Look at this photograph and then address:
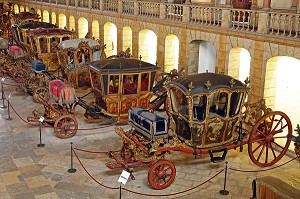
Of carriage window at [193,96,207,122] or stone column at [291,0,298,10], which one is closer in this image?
carriage window at [193,96,207,122]

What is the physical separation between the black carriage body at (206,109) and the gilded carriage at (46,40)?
11.3 meters

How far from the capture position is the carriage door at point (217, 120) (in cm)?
1013

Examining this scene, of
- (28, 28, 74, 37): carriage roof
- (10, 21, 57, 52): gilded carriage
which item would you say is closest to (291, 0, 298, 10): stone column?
(28, 28, 74, 37): carriage roof

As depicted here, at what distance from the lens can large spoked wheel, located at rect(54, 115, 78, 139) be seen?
12602 millimetres

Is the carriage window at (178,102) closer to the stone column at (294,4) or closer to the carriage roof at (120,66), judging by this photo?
the carriage roof at (120,66)

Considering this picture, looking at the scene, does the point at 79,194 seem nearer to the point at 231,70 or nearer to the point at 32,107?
the point at 32,107

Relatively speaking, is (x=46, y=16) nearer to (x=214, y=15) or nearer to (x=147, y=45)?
(x=147, y=45)

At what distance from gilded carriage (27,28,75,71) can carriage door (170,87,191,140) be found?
11208mm

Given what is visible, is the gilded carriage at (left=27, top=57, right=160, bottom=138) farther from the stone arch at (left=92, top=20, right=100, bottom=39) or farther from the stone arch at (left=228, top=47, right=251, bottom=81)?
the stone arch at (left=92, top=20, right=100, bottom=39)

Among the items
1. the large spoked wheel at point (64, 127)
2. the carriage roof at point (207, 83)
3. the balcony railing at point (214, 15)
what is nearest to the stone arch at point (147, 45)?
the balcony railing at point (214, 15)

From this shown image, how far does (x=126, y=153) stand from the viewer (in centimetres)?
1072

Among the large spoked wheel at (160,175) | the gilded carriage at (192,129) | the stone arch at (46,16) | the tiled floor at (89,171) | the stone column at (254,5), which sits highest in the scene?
the stone column at (254,5)

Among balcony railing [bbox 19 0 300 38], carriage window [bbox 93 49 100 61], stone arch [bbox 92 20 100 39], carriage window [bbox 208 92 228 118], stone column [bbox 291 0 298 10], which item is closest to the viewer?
carriage window [bbox 208 92 228 118]

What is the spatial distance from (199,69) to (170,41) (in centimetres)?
196
